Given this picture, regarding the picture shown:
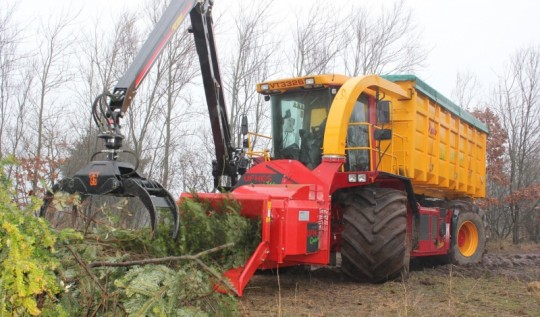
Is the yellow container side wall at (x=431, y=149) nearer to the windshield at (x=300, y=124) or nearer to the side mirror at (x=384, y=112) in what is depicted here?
the side mirror at (x=384, y=112)

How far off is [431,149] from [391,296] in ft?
12.1

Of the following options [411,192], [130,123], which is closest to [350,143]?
[411,192]

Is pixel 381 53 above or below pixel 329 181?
above

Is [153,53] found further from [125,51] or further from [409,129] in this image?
[125,51]

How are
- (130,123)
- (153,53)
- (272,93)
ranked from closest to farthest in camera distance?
(153,53)
(272,93)
(130,123)

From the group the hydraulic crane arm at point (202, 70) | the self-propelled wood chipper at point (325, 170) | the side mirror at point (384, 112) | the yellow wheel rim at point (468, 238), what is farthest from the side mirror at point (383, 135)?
the yellow wheel rim at point (468, 238)

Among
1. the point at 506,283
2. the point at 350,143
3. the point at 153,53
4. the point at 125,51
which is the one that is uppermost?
the point at 125,51

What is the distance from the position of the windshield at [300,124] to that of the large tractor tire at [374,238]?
3.70ft

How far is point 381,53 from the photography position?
73.2ft

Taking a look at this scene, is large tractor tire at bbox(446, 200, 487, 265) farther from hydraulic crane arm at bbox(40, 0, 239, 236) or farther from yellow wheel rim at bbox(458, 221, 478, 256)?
hydraulic crane arm at bbox(40, 0, 239, 236)

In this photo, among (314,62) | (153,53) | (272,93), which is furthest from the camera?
(314,62)

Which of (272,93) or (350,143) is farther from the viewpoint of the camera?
(272,93)

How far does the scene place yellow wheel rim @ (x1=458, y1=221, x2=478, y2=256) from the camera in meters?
11.3

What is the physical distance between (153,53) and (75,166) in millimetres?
14036
